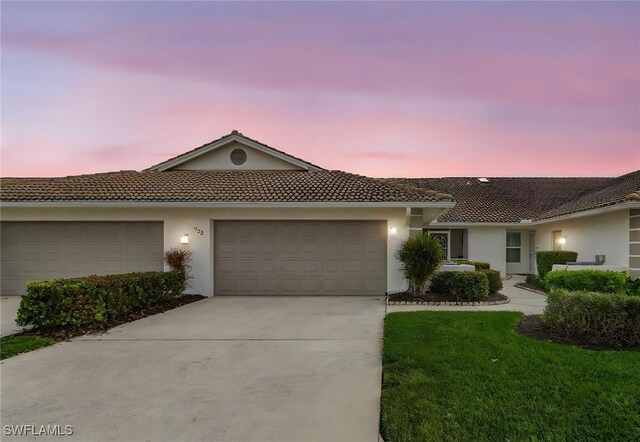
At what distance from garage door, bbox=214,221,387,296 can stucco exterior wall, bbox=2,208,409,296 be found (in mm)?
244

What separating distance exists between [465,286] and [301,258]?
4972mm

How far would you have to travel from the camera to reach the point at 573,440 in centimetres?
317

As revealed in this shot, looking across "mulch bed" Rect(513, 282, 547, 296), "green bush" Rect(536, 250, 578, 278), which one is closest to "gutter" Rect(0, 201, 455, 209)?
"mulch bed" Rect(513, 282, 547, 296)

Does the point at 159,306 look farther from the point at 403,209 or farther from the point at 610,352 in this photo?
the point at 610,352

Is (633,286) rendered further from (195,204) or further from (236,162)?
(236,162)

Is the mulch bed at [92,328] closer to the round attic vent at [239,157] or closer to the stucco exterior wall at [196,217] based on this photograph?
the stucco exterior wall at [196,217]

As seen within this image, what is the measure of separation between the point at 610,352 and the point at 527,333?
1364 mm

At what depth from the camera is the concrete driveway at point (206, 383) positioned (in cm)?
353

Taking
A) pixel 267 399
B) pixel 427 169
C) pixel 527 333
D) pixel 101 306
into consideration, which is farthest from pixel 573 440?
pixel 427 169

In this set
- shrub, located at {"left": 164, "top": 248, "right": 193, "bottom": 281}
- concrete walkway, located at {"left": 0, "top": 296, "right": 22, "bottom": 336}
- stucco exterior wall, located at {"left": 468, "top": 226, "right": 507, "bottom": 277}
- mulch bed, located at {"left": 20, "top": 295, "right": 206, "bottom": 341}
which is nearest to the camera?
mulch bed, located at {"left": 20, "top": 295, "right": 206, "bottom": 341}

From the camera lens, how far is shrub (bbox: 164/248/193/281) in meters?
11.7

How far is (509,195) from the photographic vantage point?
75.2 feet

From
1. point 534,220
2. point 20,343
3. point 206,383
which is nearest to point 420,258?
point 206,383

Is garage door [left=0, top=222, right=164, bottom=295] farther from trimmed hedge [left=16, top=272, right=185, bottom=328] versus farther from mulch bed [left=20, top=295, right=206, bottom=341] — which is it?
mulch bed [left=20, top=295, right=206, bottom=341]
